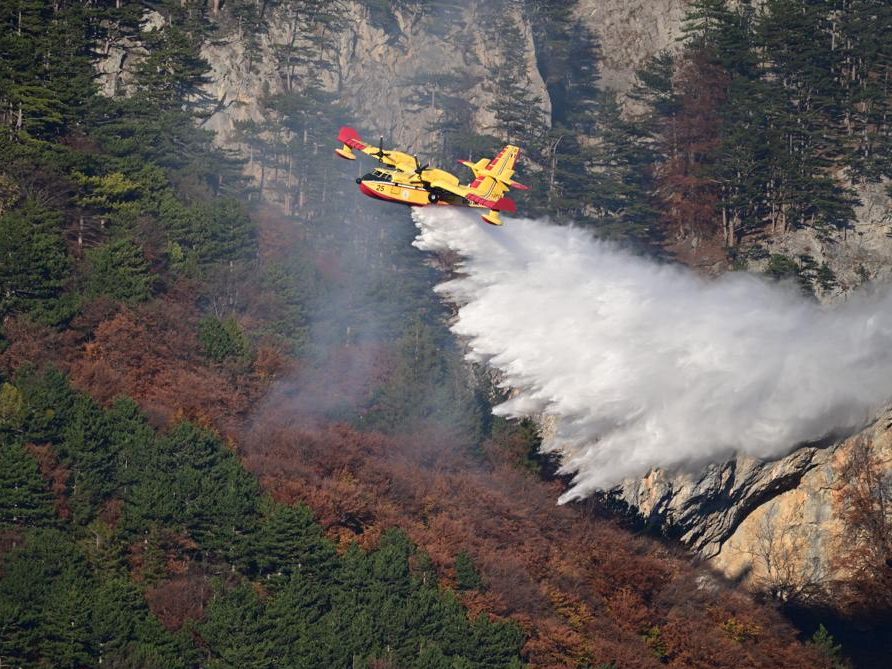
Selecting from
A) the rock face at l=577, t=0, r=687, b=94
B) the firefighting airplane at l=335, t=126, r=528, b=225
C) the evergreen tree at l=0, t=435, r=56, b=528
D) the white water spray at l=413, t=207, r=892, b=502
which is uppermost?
the rock face at l=577, t=0, r=687, b=94

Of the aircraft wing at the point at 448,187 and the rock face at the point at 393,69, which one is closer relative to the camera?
the aircraft wing at the point at 448,187

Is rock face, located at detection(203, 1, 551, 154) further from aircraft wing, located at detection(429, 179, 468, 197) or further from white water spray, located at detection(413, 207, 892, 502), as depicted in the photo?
aircraft wing, located at detection(429, 179, 468, 197)

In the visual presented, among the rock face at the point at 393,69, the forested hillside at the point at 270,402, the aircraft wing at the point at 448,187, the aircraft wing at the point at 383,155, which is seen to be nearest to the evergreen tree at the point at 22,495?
the forested hillside at the point at 270,402

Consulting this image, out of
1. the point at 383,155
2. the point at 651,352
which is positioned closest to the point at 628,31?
the point at 383,155

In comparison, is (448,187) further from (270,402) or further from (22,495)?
(22,495)

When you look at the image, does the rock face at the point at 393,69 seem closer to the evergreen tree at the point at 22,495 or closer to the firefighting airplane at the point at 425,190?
the firefighting airplane at the point at 425,190

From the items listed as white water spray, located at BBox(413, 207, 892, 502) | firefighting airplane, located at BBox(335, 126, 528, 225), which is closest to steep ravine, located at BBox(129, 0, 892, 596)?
white water spray, located at BBox(413, 207, 892, 502)
